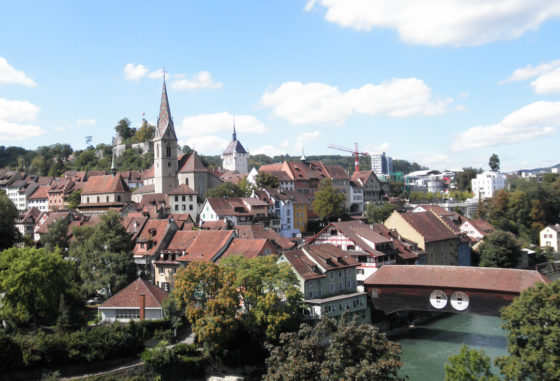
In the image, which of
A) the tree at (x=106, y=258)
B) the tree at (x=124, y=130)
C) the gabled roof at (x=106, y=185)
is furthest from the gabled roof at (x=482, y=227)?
the tree at (x=124, y=130)

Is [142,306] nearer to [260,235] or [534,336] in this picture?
[260,235]

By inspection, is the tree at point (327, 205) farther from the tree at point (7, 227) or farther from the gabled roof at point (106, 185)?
the tree at point (7, 227)

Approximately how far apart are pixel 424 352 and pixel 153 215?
31.4 m

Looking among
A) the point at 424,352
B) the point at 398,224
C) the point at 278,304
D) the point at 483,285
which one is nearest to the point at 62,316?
A: the point at 278,304

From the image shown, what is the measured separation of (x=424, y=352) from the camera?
1358 inches

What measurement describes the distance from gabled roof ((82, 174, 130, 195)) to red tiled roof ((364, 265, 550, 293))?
42095 millimetres

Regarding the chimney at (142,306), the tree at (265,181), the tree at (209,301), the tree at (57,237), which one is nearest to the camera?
the tree at (209,301)

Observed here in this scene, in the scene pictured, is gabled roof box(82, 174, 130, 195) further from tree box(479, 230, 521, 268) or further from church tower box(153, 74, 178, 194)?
tree box(479, 230, 521, 268)

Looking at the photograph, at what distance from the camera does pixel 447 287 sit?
120ft

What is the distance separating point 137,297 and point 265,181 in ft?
128

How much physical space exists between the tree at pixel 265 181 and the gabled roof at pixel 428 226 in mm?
21909

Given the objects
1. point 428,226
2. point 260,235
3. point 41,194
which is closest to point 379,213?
point 428,226

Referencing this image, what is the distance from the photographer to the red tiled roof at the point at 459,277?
34.3 m

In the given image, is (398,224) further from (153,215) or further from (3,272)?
(3,272)
